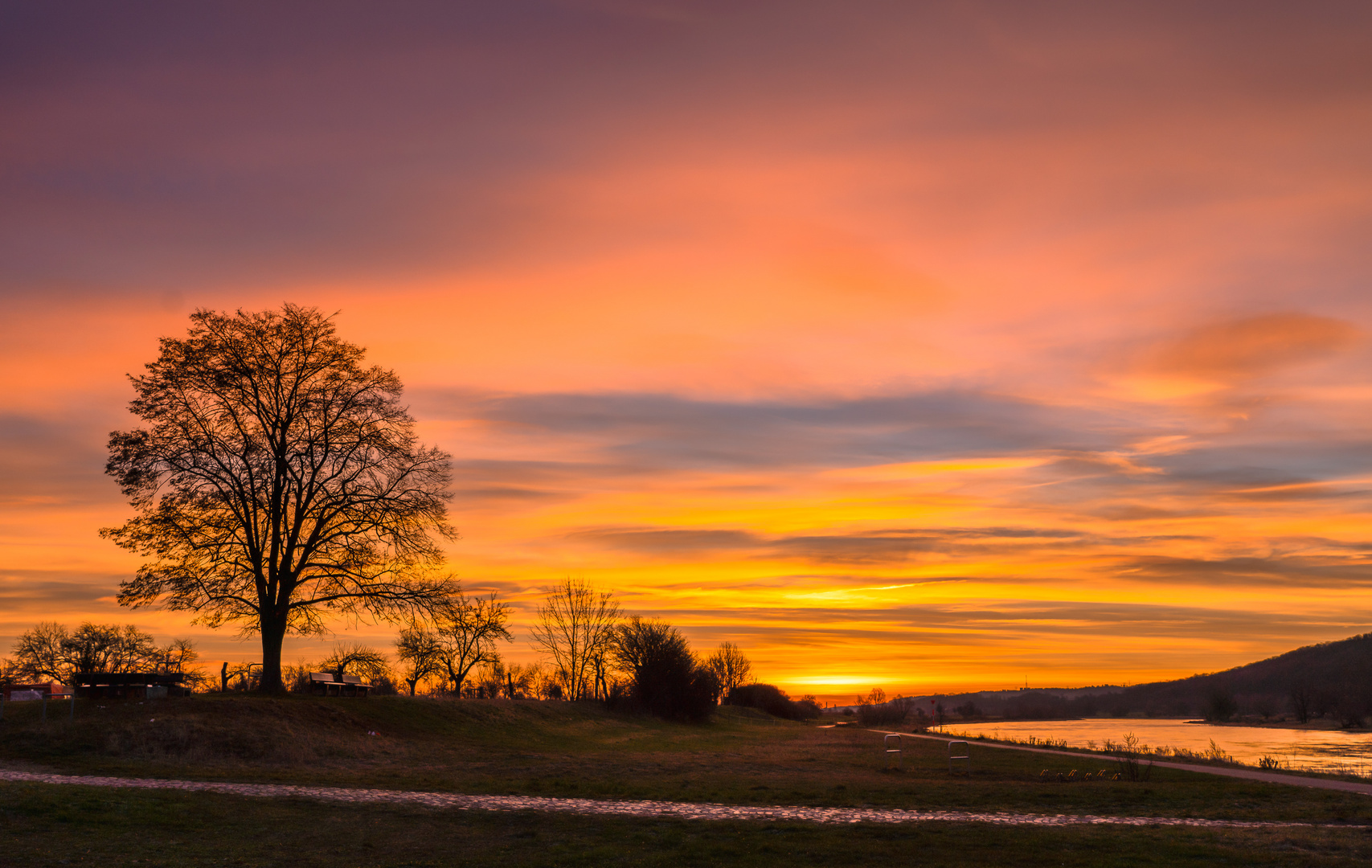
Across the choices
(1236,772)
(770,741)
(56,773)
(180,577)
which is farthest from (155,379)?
(1236,772)

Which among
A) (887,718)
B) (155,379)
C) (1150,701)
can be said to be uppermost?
(155,379)

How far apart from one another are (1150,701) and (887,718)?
10909 cm

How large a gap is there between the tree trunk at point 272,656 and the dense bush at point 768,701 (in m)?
70.5

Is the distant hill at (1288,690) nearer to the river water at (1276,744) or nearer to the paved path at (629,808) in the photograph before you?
the river water at (1276,744)

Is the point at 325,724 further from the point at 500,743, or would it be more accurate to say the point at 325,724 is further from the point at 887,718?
the point at 887,718

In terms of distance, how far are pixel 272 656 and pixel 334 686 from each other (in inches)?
175

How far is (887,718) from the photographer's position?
85.7 m

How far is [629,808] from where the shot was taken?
19.2 metres

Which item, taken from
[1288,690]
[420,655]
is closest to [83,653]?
[420,655]

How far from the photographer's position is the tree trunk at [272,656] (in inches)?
1348

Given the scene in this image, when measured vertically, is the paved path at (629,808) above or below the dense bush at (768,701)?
above

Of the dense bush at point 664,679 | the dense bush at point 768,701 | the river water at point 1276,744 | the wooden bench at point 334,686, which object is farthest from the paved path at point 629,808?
the dense bush at point 768,701

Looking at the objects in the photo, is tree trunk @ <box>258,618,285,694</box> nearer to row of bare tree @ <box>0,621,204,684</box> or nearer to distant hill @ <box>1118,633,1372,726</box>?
row of bare tree @ <box>0,621,204,684</box>

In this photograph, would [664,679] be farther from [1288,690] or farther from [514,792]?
[1288,690]
